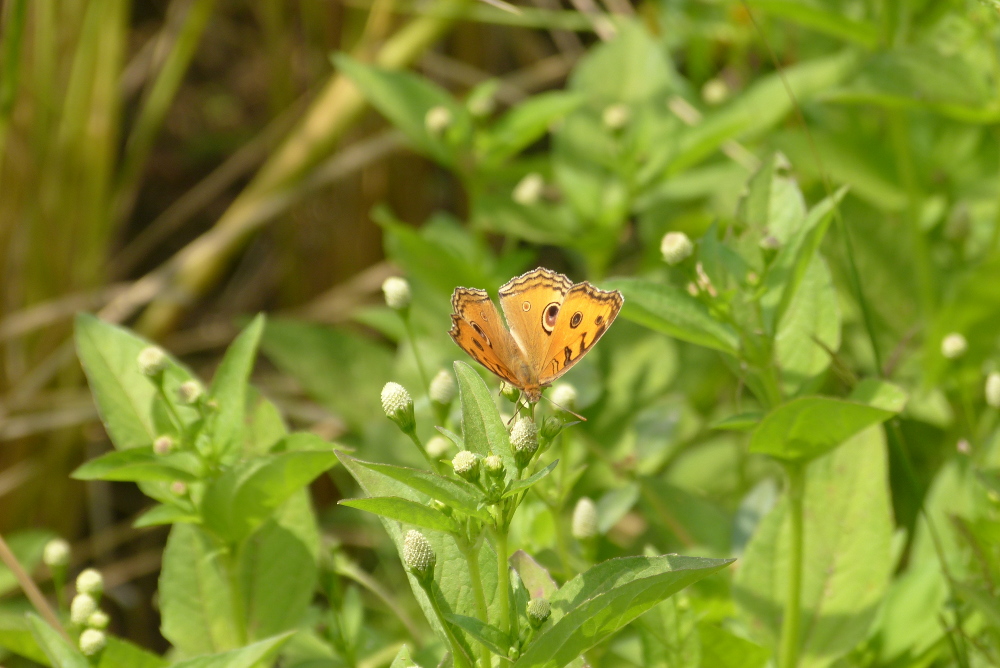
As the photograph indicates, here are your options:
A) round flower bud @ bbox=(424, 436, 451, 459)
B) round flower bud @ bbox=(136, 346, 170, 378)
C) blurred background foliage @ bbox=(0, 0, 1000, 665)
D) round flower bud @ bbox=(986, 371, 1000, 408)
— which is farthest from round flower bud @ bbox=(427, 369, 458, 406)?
round flower bud @ bbox=(986, 371, 1000, 408)

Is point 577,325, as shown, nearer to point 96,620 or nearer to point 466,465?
point 466,465

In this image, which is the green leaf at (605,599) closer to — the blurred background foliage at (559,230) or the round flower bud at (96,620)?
the blurred background foliage at (559,230)

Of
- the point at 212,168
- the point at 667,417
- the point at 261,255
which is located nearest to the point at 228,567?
the point at 667,417

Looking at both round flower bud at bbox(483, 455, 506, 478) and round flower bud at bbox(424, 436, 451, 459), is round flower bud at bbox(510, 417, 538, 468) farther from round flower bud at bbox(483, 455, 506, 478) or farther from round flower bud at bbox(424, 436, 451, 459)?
round flower bud at bbox(424, 436, 451, 459)

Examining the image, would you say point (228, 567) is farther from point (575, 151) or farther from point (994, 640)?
point (575, 151)

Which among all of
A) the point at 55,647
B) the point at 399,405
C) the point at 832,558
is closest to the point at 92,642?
the point at 55,647
